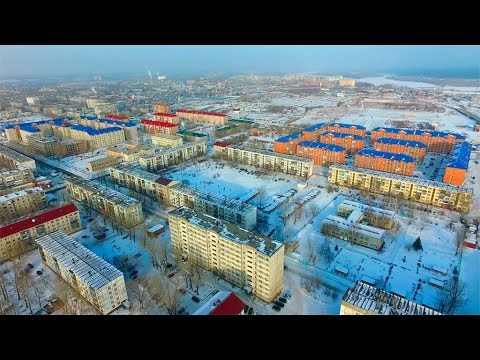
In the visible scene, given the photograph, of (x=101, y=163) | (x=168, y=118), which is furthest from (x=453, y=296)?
(x=168, y=118)

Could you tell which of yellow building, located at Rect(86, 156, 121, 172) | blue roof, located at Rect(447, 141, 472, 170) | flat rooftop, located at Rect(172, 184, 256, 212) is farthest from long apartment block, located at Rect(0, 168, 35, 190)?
blue roof, located at Rect(447, 141, 472, 170)

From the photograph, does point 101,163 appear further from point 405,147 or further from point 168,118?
point 405,147

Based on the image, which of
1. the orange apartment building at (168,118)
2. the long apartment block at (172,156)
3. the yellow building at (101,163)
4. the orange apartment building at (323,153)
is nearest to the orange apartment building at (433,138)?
the orange apartment building at (323,153)

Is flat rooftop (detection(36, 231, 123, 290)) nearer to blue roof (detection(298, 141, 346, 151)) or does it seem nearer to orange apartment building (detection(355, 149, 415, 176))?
blue roof (detection(298, 141, 346, 151))

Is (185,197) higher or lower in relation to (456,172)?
lower

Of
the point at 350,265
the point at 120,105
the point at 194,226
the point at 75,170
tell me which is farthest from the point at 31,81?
the point at 350,265

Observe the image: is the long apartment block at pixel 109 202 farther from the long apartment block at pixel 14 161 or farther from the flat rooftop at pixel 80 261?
the long apartment block at pixel 14 161
